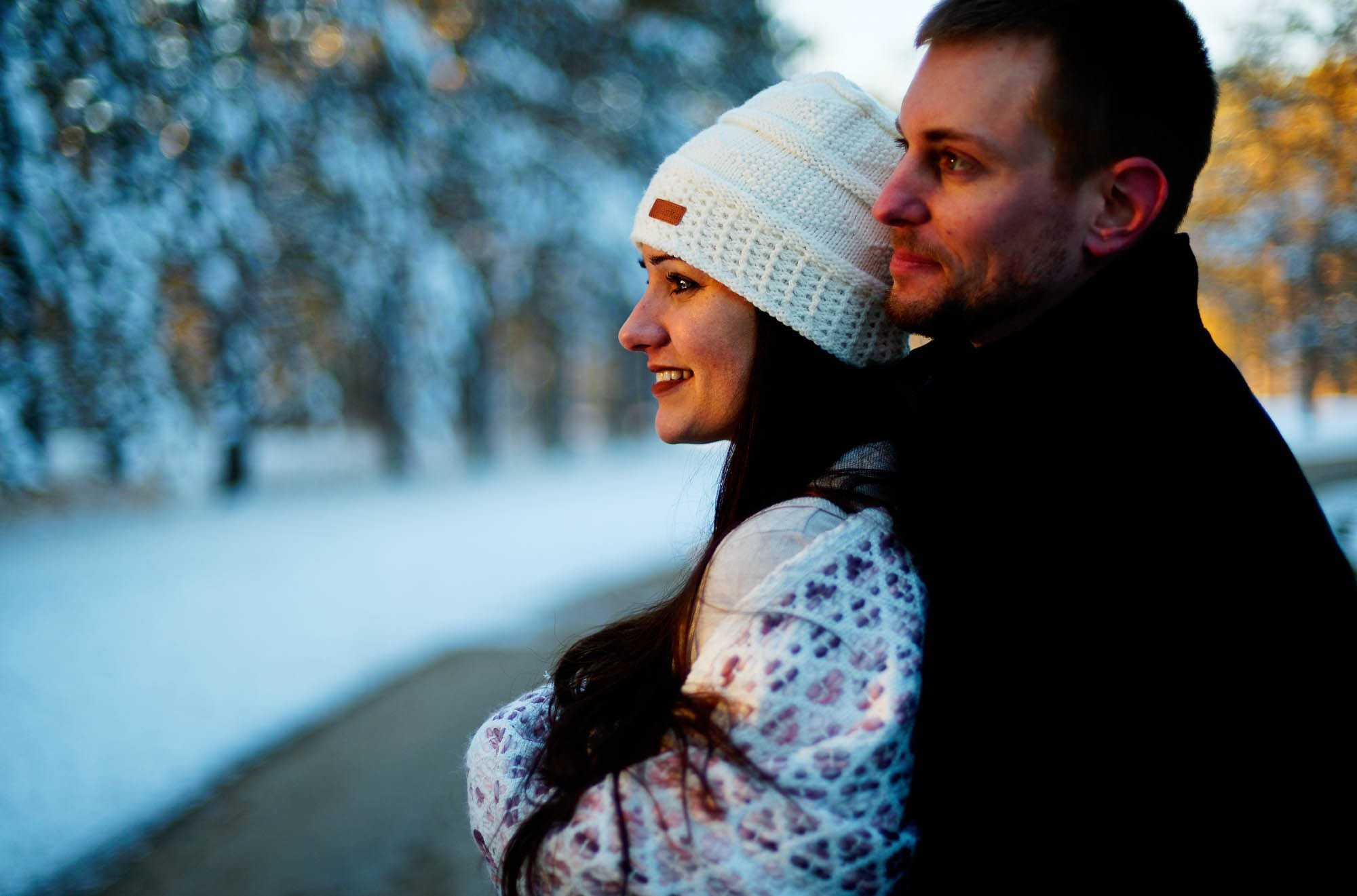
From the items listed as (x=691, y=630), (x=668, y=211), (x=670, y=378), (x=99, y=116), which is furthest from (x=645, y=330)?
(x=99, y=116)

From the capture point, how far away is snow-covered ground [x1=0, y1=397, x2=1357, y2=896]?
3.90m

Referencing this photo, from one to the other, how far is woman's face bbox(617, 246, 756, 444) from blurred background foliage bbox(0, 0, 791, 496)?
4.06m

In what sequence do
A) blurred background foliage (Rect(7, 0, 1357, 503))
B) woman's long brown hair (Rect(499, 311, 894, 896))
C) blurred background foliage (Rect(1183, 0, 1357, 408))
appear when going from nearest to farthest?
woman's long brown hair (Rect(499, 311, 894, 896)) < blurred background foliage (Rect(1183, 0, 1357, 408)) < blurred background foliage (Rect(7, 0, 1357, 503))

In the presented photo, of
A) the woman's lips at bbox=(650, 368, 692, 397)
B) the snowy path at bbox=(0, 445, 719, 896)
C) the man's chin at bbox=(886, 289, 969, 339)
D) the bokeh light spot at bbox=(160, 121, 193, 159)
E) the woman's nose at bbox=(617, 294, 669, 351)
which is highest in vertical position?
the bokeh light spot at bbox=(160, 121, 193, 159)

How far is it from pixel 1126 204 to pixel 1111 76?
18 centimetres

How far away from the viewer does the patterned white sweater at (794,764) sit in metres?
1.20

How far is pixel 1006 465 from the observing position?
49.4 inches

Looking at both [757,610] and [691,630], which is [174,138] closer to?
[691,630]

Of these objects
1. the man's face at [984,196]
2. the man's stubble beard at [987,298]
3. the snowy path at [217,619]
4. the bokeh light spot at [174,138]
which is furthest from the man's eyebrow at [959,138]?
the bokeh light spot at [174,138]

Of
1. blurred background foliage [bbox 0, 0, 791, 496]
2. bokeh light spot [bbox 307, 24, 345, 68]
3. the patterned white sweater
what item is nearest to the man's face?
the patterned white sweater

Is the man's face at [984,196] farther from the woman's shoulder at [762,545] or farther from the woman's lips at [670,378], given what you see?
the woman's lips at [670,378]

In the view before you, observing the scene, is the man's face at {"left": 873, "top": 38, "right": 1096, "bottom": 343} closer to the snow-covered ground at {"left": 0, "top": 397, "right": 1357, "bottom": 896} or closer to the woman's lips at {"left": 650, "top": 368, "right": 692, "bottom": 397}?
the woman's lips at {"left": 650, "top": 368, "right": 692, "bottom": 397}

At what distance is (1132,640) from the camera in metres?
1.15

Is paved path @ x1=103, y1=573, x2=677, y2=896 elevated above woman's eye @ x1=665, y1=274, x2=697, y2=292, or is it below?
below
